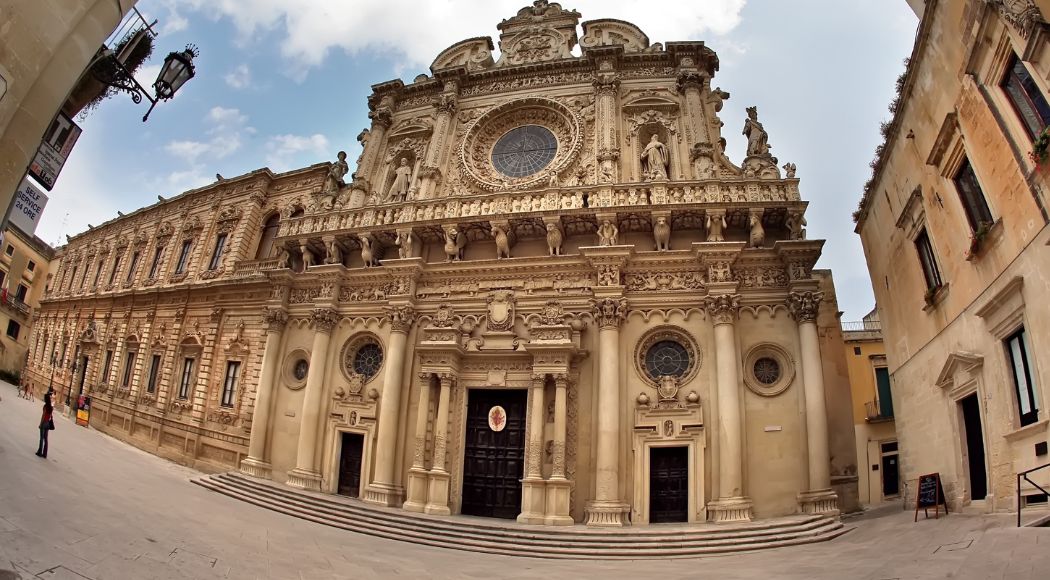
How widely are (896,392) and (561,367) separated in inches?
A: 344

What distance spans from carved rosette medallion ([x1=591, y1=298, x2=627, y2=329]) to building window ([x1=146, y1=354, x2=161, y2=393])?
21.4 meters

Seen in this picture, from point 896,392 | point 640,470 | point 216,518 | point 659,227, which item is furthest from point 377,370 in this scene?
point 896,392

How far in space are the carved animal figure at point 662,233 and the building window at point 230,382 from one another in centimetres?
1748

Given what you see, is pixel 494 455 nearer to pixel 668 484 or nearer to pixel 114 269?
pixel 668 484

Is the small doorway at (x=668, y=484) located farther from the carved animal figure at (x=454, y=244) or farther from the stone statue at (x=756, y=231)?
the carved animal figure at (x=454, y=244)

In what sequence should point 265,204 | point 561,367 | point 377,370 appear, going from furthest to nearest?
point 265,204
point 377,370
point 561,367

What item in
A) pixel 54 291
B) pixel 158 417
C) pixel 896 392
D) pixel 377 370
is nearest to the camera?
pixel 896 392

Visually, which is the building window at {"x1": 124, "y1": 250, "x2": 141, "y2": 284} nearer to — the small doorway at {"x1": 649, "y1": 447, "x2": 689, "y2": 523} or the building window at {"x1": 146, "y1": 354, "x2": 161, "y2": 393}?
the building window at {"x1": 146, "y1": 354, "x2": 161, "y2": 393}

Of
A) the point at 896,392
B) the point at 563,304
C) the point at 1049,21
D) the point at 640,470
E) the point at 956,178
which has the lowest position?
the point at 640,470

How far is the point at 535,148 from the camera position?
68.7ft

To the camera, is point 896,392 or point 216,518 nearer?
point 216,518

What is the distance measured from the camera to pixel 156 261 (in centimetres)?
2825

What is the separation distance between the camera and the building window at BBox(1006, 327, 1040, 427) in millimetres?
7844

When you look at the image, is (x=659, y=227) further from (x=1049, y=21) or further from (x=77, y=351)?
(x=77, y=351)
